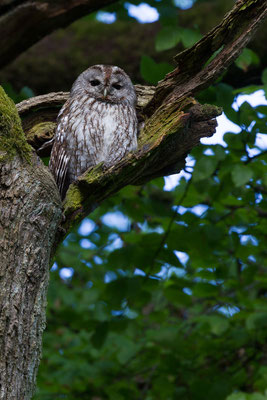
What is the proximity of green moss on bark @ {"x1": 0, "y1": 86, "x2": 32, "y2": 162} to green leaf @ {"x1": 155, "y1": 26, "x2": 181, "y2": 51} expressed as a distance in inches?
55.8

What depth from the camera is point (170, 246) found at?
3281mm

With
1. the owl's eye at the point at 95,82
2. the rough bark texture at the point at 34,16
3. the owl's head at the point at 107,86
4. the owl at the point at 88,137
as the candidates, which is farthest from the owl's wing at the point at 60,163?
the rough bark texture at the point at 34,16

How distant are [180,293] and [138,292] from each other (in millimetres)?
450

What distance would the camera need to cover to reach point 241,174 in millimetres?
2912

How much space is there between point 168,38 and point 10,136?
160 cm

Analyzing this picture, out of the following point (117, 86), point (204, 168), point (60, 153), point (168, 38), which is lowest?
point (204, 168)

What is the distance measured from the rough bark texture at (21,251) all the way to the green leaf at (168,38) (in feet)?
4.70

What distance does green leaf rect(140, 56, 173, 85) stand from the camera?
310 centimetres

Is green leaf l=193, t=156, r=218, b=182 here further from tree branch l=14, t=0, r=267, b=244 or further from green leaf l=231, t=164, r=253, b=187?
tree branch l=14, t=0, r=267, b=244

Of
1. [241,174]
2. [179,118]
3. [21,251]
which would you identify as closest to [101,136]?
[179,118]

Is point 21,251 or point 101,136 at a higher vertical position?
point 21,251

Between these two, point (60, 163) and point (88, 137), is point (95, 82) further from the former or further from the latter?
point (60, 163)

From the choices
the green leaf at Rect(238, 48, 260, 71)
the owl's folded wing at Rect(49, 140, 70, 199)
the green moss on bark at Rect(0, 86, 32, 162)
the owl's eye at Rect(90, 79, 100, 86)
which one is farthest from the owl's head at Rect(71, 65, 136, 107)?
the green moss on bark at Rect(0, 86, 32, 162)

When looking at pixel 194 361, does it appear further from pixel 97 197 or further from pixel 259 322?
pixel 97 197
